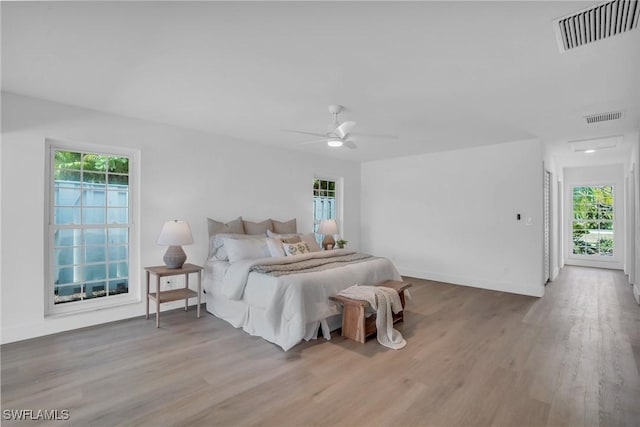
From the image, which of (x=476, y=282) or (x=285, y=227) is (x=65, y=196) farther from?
(x=476, y=282)

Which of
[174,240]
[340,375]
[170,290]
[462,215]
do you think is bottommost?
[340,375]

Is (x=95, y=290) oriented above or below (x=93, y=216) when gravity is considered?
below

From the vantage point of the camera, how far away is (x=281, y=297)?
3.15 metres

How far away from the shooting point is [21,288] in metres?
3.23

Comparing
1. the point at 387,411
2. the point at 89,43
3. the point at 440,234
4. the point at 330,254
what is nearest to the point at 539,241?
the point at 440,234

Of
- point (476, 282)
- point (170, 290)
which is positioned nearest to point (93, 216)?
point (170, 290)

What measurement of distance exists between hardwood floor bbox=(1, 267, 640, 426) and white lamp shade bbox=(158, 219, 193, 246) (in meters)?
0.98

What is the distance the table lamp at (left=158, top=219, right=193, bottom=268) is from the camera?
3.78 metres

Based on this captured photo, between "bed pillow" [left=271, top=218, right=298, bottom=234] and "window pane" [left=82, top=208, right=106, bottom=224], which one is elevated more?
"window pane" [left=82, top=208, right=106, bottom=224]

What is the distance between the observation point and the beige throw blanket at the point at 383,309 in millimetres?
3184

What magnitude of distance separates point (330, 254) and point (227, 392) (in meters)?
2.42

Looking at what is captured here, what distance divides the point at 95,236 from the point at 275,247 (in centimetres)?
224

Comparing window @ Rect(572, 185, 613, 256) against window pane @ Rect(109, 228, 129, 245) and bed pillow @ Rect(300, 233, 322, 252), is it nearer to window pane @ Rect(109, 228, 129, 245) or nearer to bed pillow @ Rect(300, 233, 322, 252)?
bed pillow @ Rect(300, 233, 322, 252)

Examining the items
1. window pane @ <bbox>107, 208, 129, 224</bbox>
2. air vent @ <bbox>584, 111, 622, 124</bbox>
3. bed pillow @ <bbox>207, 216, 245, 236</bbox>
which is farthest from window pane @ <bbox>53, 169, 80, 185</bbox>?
air vent @ <bbox>584, 111, 622, 124</bbox>
